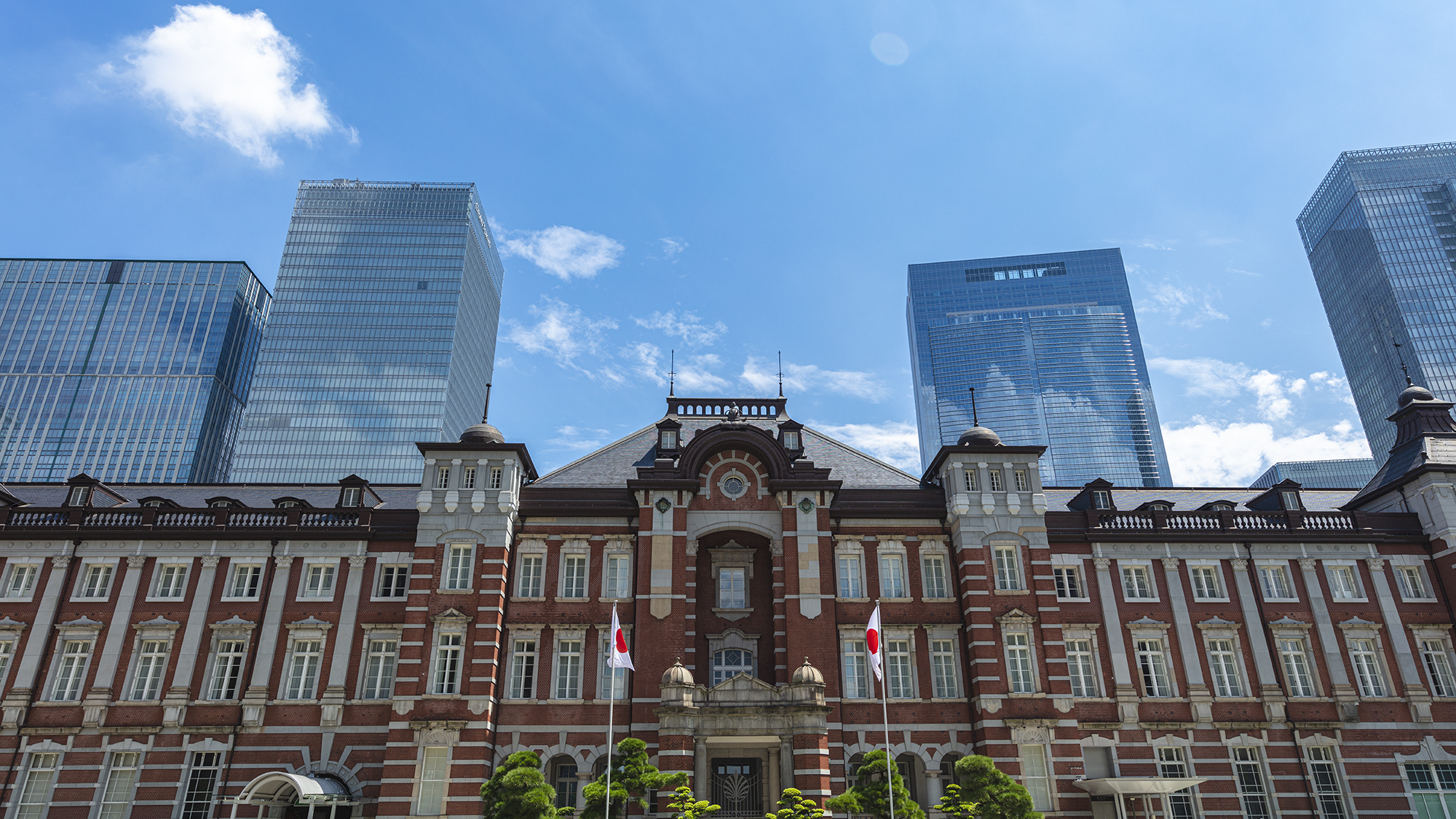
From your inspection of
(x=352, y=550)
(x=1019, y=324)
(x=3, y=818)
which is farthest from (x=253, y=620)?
(x=1019, y=324)

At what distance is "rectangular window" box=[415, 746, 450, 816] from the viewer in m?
33.0

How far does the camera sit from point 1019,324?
170 m

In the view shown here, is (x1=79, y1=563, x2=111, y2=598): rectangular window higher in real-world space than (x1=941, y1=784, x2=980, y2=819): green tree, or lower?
higher

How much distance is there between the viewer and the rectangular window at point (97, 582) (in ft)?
125

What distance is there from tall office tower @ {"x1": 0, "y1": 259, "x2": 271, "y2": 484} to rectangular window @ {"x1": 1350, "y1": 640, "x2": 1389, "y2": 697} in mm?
131633

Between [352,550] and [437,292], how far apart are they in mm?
97651

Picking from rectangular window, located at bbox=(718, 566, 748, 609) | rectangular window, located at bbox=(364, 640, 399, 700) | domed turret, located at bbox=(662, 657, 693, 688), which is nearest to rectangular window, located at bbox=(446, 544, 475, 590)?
rectangular window, located at bbox=(364, 640, 399, 700)

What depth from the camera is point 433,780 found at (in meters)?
33.3

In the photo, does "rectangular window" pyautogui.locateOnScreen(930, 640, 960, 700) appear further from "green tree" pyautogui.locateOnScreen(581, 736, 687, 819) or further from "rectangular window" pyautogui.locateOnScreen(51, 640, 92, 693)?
"rectangular window" pyautogui.locateOnScreen(51, 640, 92, 693)

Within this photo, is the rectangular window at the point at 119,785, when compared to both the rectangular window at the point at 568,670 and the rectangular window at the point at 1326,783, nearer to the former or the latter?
the rectangular window at the point at 568,670

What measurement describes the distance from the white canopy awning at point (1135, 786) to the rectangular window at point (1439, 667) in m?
13.7

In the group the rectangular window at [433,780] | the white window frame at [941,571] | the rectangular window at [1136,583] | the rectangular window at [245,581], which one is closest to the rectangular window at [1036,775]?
the white window frame at [941,571]

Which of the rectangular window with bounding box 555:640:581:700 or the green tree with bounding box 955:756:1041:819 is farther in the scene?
the rectangular window with bounding box 555:640:581:700

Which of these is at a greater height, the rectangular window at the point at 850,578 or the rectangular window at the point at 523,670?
the rectangular window at the point at 850,578
